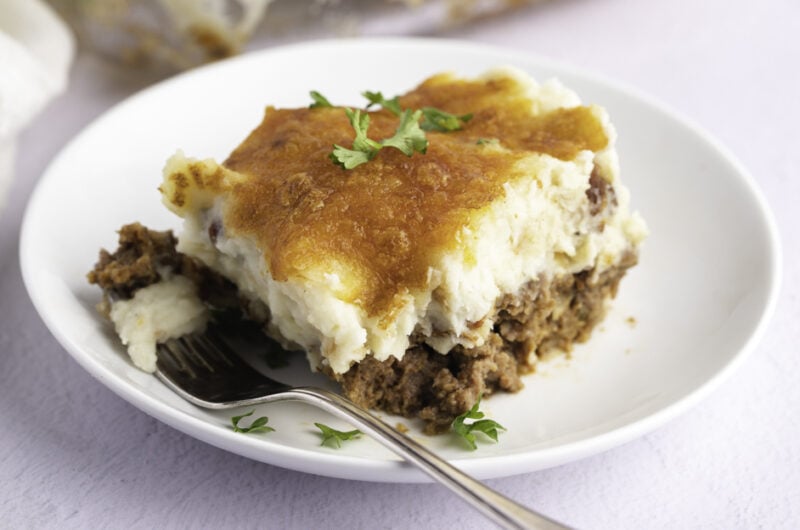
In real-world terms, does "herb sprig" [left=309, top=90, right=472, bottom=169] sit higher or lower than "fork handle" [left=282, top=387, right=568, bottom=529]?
higher

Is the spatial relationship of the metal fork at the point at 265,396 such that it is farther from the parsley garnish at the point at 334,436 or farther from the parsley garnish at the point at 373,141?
the parsley garnish at the point at 373,141

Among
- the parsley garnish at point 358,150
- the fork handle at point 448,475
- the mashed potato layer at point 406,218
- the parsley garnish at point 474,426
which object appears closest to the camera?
the fork handle at point 448,475

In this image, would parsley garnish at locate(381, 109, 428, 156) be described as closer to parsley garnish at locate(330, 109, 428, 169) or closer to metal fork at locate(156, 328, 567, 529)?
parsley garnish at locate(330, 109, 428, 169)

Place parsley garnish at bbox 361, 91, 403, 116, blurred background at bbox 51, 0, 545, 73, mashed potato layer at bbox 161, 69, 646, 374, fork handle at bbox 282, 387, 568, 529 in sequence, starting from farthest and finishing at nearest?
blurred background at bbox 51, 0, 545, 73
parsley garnish at bbox 361, 91, 403, 116
mashed potato layer at bbox 161, 69, 646, 374
fork handle at bbox 282, 387, 568, 529

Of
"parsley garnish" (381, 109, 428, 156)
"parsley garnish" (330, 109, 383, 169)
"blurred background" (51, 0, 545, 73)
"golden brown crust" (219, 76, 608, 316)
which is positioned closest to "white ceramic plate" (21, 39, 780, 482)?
"golden brown crust" (219, 76, 608, 316)

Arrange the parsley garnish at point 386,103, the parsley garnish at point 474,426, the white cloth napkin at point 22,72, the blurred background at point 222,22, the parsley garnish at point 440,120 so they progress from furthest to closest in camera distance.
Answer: the blurred background at point 222,22 < the white cloth napkin at point 22,72 < the parsley garnish at point 386,103 < the parsley garnish at point 440,120 < the parsley garnish at point 474,426

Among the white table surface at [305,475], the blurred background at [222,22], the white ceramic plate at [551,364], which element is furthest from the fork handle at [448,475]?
the blurred background at [222,22]

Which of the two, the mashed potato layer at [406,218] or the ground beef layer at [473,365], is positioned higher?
the mashed potato layer at [406,218]
